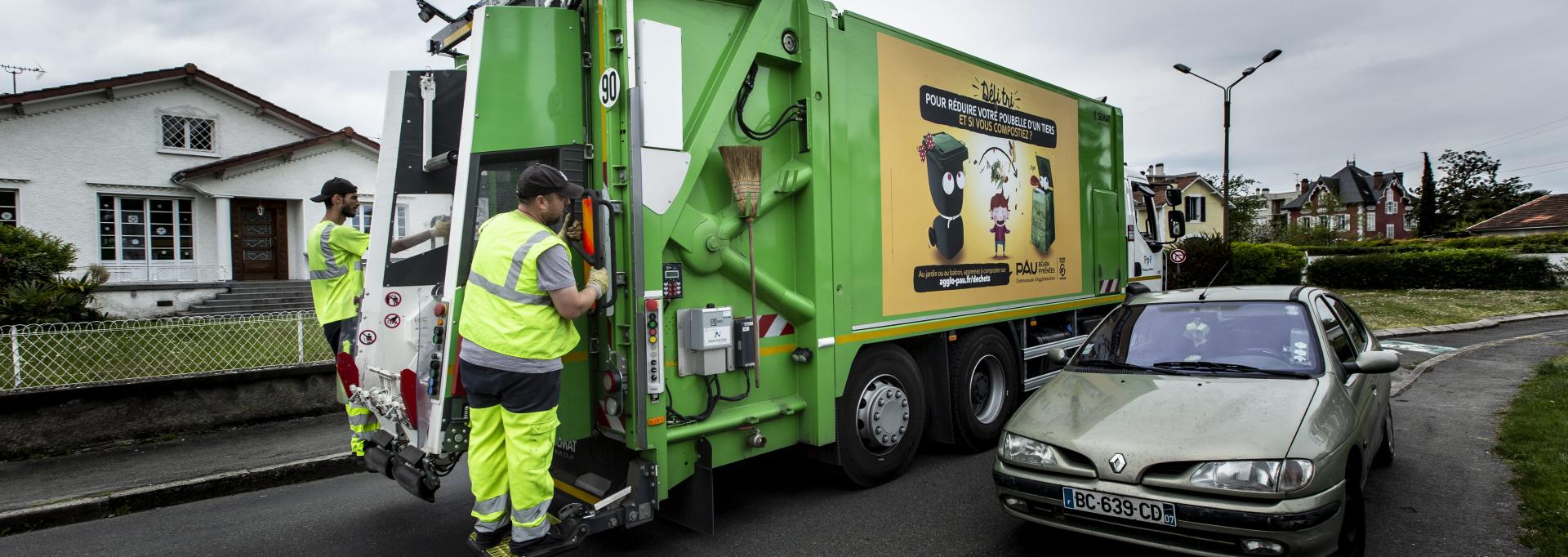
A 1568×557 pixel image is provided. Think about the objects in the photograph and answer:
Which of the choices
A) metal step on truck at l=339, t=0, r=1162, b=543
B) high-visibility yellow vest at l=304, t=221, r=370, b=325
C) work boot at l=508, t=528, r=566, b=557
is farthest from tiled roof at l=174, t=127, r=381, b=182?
work boot at l=508, t=528, r=566, b=557

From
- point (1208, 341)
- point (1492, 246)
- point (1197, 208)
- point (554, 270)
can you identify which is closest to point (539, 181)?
point (554, 270)

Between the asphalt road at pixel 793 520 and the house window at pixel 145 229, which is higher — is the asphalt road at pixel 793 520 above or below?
below

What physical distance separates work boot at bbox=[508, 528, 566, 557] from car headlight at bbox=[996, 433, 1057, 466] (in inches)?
84.5

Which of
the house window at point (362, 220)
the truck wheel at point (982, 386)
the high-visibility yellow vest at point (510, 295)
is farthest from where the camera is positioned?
the house window at point (362, 220)

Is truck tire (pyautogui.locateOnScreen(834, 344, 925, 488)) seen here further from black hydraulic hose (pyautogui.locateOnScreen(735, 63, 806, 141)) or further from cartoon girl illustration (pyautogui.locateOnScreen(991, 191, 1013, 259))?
black hydraulic hose (pyautogui.locateOnScreen(735, 63, 806, 141))

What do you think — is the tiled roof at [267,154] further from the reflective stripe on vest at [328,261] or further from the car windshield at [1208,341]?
the car windshield at [1208,341]

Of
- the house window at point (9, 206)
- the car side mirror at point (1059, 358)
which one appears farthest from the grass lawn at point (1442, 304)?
the house window at point (9, 206)

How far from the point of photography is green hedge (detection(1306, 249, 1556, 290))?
21.6 m

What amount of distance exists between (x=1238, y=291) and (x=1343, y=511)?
181 cm

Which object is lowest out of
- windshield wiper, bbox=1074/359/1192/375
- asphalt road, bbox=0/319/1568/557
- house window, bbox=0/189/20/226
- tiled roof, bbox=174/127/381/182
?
asphalt road, bbox=0/319/1568/557

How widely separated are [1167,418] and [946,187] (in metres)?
2.24

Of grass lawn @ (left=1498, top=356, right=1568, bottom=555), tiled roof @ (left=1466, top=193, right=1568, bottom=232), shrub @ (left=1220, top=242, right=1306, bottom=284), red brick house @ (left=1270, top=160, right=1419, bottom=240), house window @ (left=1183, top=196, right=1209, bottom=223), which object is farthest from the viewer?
red brick house @ (left=1270, top=160, right=1419, bottom=240)

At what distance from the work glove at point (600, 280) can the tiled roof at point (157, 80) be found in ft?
61.1

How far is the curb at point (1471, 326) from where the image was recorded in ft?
43.3
